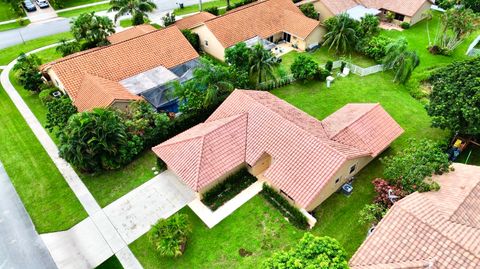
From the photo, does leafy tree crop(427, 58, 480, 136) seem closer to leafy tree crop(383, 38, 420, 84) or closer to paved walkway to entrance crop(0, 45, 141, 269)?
leafy tree crop(383, 38, 420, 84)

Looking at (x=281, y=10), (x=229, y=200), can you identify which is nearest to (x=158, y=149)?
(x=229, y=200)

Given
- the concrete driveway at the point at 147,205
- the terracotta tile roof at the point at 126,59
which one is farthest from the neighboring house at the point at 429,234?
the terracotta tile roof at the point at 126,59

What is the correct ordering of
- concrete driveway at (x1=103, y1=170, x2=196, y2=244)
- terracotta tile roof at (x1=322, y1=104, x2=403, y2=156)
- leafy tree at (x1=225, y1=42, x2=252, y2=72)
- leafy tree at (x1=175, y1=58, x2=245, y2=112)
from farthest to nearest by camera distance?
leafy tree at (x1=225, y1=42, x2=252, y2=72), leafy tree at (x1=175, y1=58, x2=245, y2=112), terracotta tile roof at (x1=322, y1=104, x2=403, y2=156), concrete driveway at (x1=103, y1=170, x2=196, y2=244)

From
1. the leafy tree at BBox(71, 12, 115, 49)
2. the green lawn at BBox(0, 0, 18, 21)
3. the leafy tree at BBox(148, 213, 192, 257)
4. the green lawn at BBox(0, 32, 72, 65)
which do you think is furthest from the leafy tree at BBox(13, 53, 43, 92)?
the leafy tree at BBox(148, 213, 192, 257)

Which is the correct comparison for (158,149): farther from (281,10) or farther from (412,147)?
(281,10)

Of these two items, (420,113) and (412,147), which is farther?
(420,113)

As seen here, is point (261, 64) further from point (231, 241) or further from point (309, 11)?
point (309, 11)
